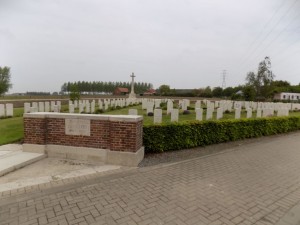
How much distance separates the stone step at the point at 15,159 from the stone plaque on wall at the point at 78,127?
1057mm

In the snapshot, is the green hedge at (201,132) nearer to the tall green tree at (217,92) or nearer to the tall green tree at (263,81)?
the tall green tree at (263,81)

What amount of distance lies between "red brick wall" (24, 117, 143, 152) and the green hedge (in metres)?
0.66

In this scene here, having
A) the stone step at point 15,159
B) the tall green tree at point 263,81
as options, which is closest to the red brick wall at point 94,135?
the stone step at point 15,159

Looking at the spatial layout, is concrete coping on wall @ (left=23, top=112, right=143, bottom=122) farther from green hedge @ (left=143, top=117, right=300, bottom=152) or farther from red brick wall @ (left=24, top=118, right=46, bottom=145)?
green hedge @ (left=143, top=117, right=300, bottom=152)

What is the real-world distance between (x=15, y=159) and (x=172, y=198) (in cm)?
429

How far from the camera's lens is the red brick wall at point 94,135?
19.0 feet

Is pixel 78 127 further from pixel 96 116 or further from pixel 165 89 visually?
pixel 165 89

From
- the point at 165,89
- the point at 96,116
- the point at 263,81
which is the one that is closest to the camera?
the point at 96,116

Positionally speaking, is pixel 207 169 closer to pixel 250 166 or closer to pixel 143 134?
pixel 250 166

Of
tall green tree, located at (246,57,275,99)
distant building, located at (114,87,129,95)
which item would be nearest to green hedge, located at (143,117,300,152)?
tall green tree, located at (246,57,275,99)

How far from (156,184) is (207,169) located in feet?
5.65

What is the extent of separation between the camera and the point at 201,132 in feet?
26.4

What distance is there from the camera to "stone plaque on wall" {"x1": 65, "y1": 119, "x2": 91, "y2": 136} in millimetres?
6094

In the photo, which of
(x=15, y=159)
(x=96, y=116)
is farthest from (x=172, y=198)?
(x=15, y=159)
